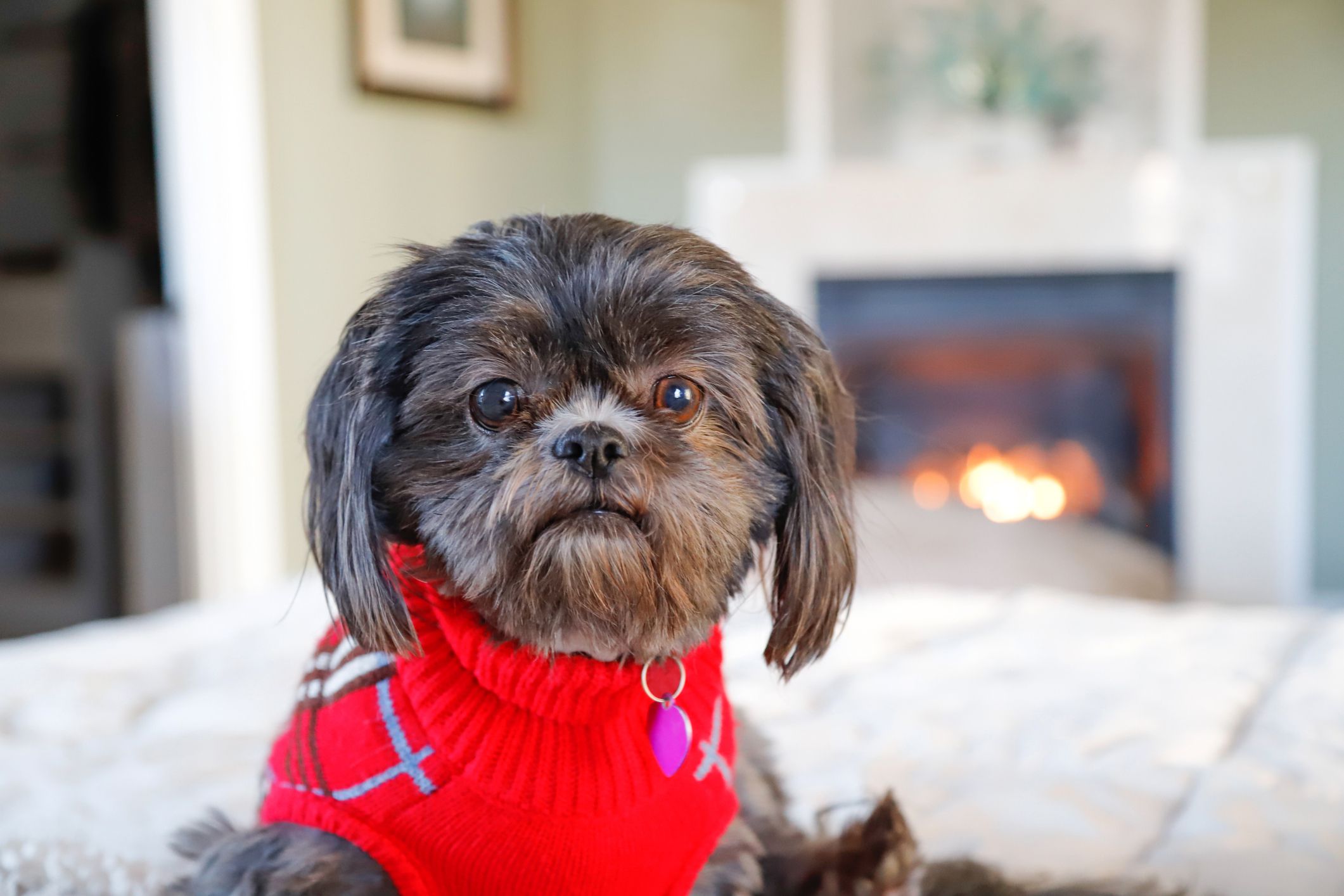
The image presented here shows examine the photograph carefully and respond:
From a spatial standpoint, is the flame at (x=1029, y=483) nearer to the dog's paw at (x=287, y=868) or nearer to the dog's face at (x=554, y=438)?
the dog's face at (x=554, y=438)

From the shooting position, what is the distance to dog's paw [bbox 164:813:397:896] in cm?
79

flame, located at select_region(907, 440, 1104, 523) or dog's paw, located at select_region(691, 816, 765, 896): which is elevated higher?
dog's paw, located at select_region(691, 816, 765, 896)

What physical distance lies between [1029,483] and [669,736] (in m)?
3.08

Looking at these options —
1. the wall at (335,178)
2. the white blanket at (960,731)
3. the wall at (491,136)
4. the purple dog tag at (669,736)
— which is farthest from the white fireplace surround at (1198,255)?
the purple dog tag at (669,736)

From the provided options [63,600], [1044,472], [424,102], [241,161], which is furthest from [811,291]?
Result: [63,600]

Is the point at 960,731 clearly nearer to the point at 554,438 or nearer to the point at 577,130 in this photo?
the point at 554,438

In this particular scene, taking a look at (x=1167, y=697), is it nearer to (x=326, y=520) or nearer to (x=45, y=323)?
(x=326, y=520)

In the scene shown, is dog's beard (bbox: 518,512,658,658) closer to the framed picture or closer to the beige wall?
the beige wall

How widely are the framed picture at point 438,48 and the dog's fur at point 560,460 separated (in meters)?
2.58

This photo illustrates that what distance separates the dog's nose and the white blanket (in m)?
0.42

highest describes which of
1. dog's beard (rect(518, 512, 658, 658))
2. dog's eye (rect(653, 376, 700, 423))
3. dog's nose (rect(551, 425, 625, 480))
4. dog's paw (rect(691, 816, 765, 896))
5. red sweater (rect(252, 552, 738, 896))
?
dog's eye (rect(653, 376, 700, 423))

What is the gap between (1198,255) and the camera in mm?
3373

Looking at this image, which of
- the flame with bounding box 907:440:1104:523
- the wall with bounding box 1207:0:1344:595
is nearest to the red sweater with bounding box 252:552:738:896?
the flame with bounding box 907:440:1104:523

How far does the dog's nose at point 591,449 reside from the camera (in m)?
0.77
